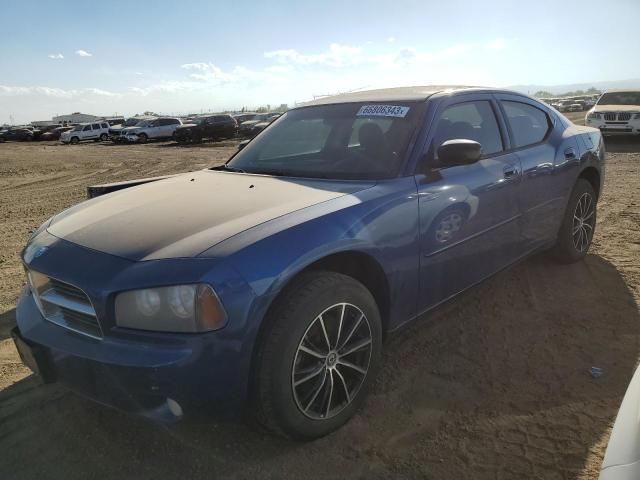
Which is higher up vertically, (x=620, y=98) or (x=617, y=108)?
(x=620, y=98)

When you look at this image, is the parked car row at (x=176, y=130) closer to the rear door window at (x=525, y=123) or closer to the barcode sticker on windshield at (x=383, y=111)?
the rear door window at (x=525, y=123)

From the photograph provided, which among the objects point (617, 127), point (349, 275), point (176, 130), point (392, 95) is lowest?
point (349, 275)

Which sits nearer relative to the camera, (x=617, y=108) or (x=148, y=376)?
(x=148, y=376)

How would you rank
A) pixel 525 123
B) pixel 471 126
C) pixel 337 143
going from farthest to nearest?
1. pixel 525 123
2. pixel 471 126
3. pixel 337 143

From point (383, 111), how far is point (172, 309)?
5.98 feet

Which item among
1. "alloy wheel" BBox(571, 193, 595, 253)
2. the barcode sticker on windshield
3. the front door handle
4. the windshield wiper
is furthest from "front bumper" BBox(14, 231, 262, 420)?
"alloy wheel" BBox(571, 193, 595, 253)

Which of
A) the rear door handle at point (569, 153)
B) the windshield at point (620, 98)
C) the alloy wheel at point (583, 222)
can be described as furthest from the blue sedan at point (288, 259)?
the windshield at point (620, 98)

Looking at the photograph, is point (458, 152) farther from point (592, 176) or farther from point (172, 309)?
point (592, 176)

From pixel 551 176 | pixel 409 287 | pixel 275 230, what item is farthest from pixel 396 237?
pixel 551 176

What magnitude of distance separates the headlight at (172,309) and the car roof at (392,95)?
6.12ft

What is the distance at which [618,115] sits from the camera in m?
13.8

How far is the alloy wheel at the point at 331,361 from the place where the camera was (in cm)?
216

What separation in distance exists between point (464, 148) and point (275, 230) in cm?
124

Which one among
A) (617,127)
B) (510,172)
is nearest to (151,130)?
(617,127)
